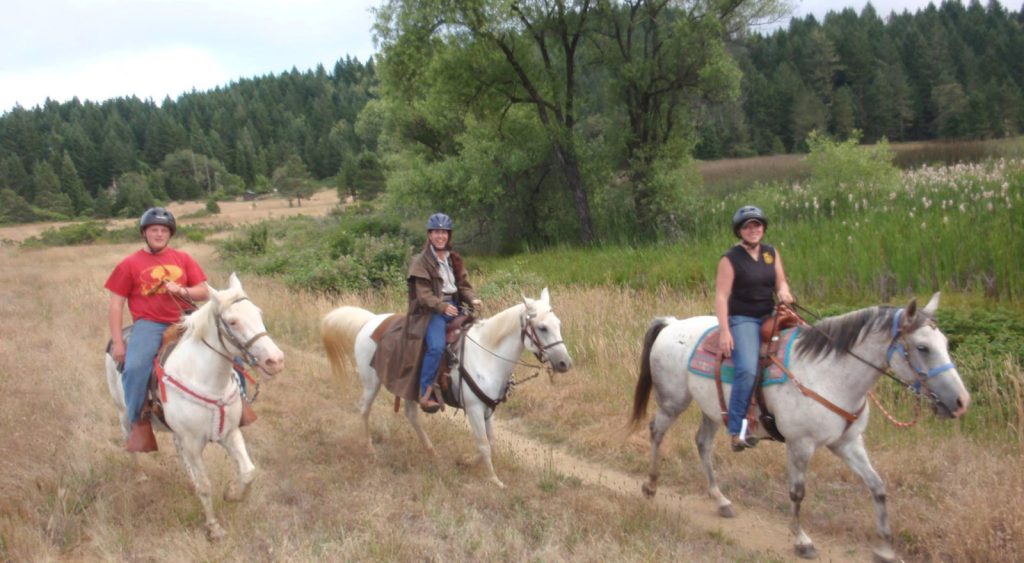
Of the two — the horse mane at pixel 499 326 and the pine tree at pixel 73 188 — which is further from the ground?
the pine tree at pixel 73 188

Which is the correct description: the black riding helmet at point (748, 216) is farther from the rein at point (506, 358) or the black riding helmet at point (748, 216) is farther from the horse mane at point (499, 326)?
the horse mane at point (499, 326)

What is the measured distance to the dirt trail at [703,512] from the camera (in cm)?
484

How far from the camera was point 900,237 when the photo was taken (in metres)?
10.6

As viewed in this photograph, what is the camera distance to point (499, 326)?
6008mm

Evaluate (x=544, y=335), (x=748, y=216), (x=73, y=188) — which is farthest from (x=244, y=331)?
(x=73, y=188)

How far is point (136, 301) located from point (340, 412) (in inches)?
140

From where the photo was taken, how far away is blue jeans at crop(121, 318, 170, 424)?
489cm

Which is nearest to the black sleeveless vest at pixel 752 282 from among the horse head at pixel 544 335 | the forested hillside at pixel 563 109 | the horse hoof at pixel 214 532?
the horse head at pixel 544 335

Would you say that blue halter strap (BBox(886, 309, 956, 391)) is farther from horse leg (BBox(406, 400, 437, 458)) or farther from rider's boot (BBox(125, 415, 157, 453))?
→ rider's boot (BBox(125, 415, 157, 453))

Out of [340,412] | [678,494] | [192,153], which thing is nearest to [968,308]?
[678,494]

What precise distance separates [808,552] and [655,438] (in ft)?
4.92

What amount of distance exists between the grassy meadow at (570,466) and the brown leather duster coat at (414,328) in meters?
0.89

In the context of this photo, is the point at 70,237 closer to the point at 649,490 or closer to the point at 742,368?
the point at 649,490

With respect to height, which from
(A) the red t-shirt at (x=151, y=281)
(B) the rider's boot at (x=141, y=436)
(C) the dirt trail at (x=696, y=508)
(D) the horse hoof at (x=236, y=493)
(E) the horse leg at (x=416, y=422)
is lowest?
(C) the dirt trail at (x=696, y=508)
